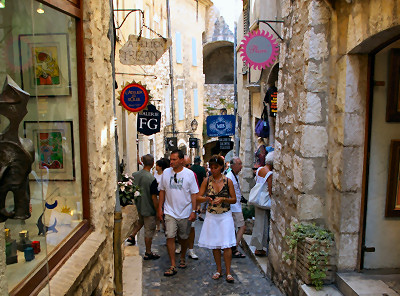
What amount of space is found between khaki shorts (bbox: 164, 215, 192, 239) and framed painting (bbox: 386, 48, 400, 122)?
109 inches

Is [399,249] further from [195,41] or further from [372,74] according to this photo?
[195,41]

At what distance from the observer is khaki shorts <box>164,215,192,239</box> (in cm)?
514

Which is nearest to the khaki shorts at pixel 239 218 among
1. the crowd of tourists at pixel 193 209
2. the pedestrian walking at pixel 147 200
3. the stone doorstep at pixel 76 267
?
the crowd of tourists at pixel 193 209

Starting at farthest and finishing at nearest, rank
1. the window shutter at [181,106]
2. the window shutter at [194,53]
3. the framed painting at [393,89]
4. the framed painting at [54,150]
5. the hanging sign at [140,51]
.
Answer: the window shutter at [194,53] → the window shutter at [181,106] → the hanging sign at [140,51] → the framed painting at [393,89] → the framed painting at [54,150]

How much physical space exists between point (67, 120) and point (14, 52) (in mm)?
992

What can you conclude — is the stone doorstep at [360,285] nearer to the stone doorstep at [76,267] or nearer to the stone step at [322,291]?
the stone step at [322,291]

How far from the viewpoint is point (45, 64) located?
252cm

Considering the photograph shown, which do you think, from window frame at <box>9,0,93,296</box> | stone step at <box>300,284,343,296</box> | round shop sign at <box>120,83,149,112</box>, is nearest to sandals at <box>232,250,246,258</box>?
stone step at <box>300,284,343,296</box>

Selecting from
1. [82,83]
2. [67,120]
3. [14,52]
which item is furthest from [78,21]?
[14,52]

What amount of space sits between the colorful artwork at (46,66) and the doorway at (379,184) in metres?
2.71

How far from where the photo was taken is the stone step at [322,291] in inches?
145

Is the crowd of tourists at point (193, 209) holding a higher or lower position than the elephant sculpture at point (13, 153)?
lower

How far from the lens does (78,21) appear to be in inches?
113

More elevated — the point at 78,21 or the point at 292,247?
the point at 78,21
